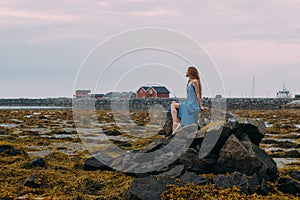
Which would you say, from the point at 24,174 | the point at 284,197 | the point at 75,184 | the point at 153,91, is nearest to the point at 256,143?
the point at 284,197

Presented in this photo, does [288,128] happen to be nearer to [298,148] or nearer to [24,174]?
[298,148]

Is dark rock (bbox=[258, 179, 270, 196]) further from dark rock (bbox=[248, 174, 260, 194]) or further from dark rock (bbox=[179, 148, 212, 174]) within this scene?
dark rock (bbox=[179, 148, 212, 174])

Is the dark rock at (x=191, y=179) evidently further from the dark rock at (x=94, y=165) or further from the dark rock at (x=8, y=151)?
the dark rock at (x=8, y=151)

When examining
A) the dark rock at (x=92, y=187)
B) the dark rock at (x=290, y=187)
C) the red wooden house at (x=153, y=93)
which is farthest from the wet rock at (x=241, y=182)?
the red wooden house at (x=153, y=93)

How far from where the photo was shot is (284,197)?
283 inches

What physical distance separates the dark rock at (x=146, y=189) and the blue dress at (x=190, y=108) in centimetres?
353

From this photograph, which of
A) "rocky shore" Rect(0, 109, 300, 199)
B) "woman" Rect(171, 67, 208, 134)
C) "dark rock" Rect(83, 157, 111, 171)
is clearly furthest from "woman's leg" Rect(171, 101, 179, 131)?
"dark rock" Rect(83, 157, 111, 171)

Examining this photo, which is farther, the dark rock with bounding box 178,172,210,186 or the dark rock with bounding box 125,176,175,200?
the dark rock with bounding box 178,172,210,186

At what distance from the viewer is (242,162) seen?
7.88m

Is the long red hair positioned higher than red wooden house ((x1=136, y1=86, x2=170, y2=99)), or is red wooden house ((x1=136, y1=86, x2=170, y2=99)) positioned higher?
red wooden house ((x1=136, y1=86, x2=170, y2=99))

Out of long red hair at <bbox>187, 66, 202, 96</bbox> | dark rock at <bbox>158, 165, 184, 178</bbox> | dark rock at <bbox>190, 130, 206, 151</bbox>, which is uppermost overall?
long red hair at <bbox>187, 66, 202, 96</bbox>

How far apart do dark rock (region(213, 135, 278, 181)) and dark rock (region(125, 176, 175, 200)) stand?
162 centimetres

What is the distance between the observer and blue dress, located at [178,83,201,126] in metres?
10.2

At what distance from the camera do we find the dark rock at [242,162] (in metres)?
7.88
